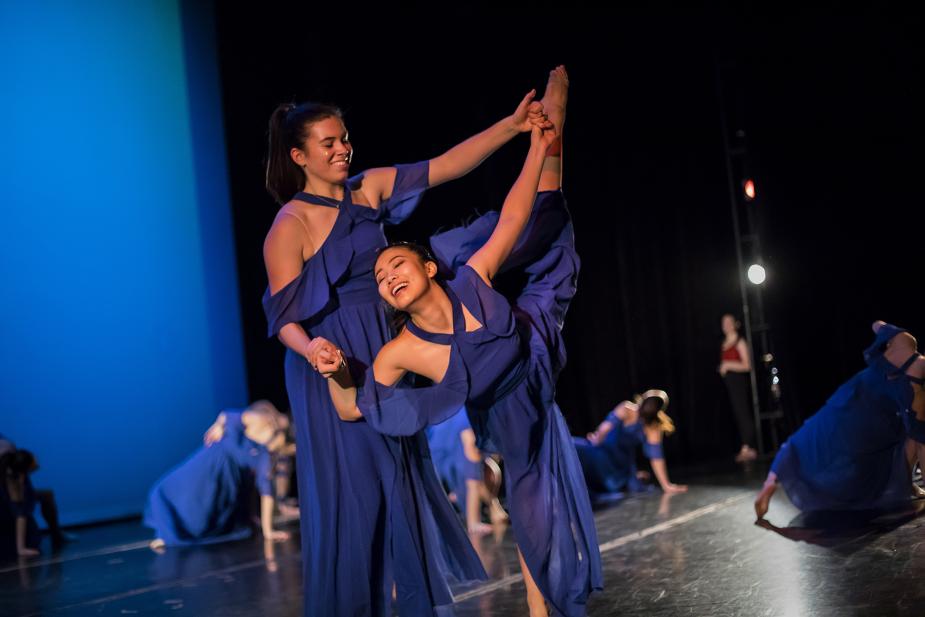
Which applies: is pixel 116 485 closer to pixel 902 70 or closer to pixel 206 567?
pixel 206 567

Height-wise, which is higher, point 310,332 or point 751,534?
point 310,332

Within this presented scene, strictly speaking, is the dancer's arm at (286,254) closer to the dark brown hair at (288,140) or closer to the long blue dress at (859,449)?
the dark brown hair at (288,140)

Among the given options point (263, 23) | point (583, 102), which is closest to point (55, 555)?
point (263, 23)

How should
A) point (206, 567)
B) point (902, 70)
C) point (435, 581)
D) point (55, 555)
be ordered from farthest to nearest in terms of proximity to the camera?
point (902, 70) < point (55, 555) < point (206, 567) < point (435, 581)

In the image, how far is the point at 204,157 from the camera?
27.0ft

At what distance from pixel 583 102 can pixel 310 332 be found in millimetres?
6514

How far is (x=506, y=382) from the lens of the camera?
2650 millimetres

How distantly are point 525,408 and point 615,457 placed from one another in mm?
4661

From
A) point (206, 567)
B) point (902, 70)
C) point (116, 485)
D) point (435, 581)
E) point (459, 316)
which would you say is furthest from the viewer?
point (116, 485)

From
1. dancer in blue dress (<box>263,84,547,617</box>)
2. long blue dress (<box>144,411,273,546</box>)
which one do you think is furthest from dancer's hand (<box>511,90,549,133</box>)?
long blue dress (<box>144,411,273,546</box>)

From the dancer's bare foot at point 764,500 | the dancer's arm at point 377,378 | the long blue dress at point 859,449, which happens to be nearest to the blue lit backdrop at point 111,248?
the dancer's bare foot at point 764,500

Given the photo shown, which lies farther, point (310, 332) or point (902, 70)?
point (902, 70)

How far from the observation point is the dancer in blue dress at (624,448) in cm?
702

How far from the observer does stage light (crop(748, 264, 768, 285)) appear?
8.91 meters
